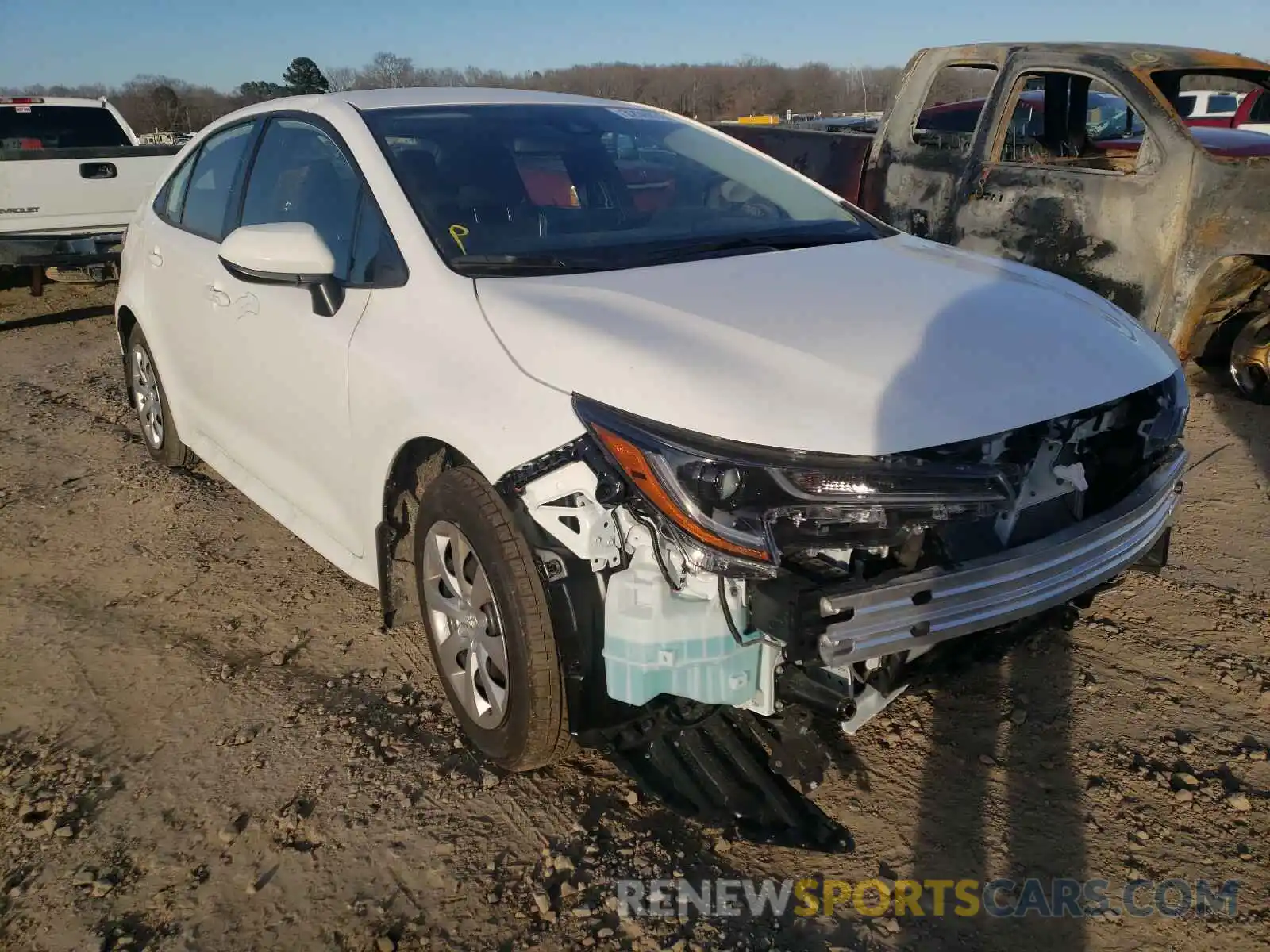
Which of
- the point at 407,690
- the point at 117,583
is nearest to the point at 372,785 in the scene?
the point at 407,690

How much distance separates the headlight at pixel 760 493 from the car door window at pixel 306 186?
4.67 feet

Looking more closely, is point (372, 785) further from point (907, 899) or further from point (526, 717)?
point (907, 899)

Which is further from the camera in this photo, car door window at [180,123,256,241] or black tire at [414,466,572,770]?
A: car door window at [180,123,256,241]

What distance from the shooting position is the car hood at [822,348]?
222cm

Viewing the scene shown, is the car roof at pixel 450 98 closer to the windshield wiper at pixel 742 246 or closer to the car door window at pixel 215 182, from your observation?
the car door window at pixel 215 182

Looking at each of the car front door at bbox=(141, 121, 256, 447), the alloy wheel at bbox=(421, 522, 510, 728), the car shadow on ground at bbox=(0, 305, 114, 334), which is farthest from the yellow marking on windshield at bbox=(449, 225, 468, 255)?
the car shadow on ground at bbox=(0, 305, 114, 334)

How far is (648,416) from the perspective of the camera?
223 cm

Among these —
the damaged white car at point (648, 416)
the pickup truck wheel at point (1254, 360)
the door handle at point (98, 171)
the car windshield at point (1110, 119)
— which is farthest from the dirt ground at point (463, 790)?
the door handle at point (98, 171)

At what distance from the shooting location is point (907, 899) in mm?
2322

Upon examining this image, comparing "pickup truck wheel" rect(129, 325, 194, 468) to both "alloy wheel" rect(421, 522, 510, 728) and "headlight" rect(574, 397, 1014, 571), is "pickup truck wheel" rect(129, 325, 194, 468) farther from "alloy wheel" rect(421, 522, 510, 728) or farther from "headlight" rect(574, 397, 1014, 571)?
"headlight" rect(574, 397, 1014, 571)

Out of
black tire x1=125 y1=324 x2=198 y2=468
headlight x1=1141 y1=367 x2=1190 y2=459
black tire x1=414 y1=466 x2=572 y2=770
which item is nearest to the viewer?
black tire x1=414 y1=466 x2=572 y2=770

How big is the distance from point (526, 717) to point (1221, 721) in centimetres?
200

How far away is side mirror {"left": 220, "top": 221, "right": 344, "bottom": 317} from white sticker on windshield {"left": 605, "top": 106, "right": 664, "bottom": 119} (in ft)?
4.58

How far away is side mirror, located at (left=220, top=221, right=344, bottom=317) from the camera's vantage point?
289cm
